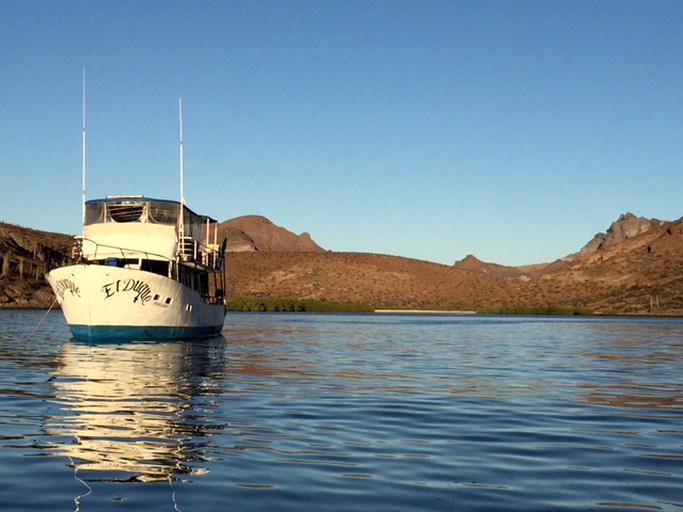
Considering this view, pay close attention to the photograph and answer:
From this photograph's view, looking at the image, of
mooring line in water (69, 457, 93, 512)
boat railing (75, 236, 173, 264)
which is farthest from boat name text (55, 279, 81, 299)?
mooring line in water (69, 457, 93, 512)

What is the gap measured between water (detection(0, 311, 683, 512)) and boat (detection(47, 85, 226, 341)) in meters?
13.0

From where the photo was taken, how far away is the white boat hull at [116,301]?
1455 inches

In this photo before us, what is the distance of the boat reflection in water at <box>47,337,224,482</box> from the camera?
31.1 feet

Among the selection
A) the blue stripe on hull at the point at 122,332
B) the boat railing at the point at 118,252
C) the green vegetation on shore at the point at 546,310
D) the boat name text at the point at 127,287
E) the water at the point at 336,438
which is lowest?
the water at the point at 336,438

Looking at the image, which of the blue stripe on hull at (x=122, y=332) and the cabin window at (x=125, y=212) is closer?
the blue stripe on hull at (x=122, y=332)

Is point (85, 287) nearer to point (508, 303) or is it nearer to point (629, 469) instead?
point (629, 469)

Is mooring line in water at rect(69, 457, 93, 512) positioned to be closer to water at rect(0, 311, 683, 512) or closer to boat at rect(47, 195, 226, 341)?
water at rect(0, 311, 683, 512)

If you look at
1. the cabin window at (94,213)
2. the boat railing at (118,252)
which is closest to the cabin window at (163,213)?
the boat railing at (118,252)

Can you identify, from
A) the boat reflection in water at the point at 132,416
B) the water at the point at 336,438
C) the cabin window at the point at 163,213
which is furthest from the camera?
the cabin window at the point at 163,213

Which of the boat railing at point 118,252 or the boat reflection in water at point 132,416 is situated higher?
the boat railing at point 118,252

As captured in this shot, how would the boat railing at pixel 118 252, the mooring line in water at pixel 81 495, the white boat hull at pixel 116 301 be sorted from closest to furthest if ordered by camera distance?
the mooring line in water at pixel 81 495
the white boat hull at pixel 116 301
the boat railing at pixel 118 252

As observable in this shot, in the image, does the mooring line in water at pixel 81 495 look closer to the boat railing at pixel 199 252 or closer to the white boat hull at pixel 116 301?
the white boat hull at pixel 116 301

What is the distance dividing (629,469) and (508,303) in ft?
535

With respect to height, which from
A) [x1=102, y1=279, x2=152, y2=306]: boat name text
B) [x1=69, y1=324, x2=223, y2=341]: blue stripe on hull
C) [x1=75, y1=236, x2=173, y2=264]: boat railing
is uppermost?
[x1=75, y1=236, x2=173, y2=264]: boat railing
